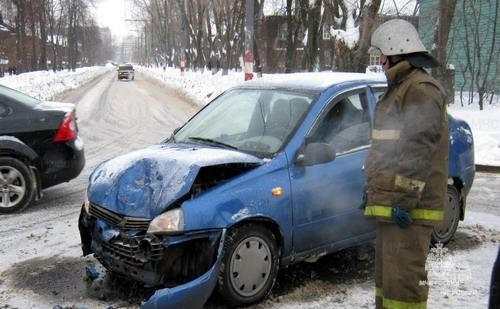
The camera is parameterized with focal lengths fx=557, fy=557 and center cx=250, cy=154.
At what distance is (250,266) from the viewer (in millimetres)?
4039

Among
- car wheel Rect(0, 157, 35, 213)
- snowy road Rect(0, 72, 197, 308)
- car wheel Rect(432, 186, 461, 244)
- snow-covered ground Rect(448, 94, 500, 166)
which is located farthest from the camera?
snow-covered ground Rect(448, 94, 500, 166)

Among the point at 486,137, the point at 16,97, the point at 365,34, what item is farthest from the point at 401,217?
the point at 365,34

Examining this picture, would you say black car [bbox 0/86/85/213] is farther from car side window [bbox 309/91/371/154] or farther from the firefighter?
the firefighter

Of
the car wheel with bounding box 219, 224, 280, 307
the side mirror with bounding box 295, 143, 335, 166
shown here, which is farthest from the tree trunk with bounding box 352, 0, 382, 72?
the car wheel with bounding box 219, 224, 280, 307

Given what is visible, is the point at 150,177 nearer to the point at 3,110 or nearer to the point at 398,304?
the point at 398,304

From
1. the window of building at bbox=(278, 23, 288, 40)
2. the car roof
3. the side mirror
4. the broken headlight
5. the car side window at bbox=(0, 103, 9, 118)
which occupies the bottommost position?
the broken headlight

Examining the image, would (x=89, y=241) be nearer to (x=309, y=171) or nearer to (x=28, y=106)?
(x=309, y=171)

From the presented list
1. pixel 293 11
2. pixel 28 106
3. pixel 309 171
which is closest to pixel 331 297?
pixel 309 171

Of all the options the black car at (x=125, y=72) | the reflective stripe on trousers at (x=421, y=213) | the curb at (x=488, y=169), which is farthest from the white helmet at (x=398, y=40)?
the black car at (x=125, y=72)

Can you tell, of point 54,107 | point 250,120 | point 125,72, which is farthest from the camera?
point 125,72

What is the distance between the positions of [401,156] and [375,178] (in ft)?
0.73

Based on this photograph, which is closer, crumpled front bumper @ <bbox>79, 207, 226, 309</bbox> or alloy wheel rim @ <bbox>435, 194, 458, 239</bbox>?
crumpled front bumper @ <bbox>79, 207, 226, 309</bbox>

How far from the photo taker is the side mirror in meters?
4.27

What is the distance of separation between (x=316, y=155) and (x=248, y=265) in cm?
98
